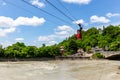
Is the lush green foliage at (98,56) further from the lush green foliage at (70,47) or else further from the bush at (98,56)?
the lush green foliage at (70,47)

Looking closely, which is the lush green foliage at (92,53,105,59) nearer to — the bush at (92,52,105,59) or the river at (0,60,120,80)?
the bush at (92,52,105,59)

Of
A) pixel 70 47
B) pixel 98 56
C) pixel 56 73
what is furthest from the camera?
pixel 70 47

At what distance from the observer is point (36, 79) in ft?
80.0

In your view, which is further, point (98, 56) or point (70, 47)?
point (70, 47)

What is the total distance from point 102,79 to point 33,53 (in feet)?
259

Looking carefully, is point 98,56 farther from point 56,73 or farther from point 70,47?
point 56,73

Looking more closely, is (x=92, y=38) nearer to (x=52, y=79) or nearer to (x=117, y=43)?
(x=117, y=43)

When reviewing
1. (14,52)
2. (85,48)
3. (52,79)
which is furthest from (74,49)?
(52,79)

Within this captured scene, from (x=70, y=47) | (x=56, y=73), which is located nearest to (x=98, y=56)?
(x=70, y=47)

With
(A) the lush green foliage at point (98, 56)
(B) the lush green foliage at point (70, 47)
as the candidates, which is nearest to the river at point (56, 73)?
(A) the lush green foliage at point (98, 56)

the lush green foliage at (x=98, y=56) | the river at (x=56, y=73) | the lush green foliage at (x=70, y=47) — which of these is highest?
the lush green foliage at (x=70, y=47)

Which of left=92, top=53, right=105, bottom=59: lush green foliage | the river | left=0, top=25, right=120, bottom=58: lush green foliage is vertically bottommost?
the river

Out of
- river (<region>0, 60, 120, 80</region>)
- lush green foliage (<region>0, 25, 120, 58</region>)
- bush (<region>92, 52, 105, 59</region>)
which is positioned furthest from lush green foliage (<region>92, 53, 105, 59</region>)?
river (<region>0, 60, 120, 80</region>)

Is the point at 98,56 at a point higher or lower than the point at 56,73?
higher
